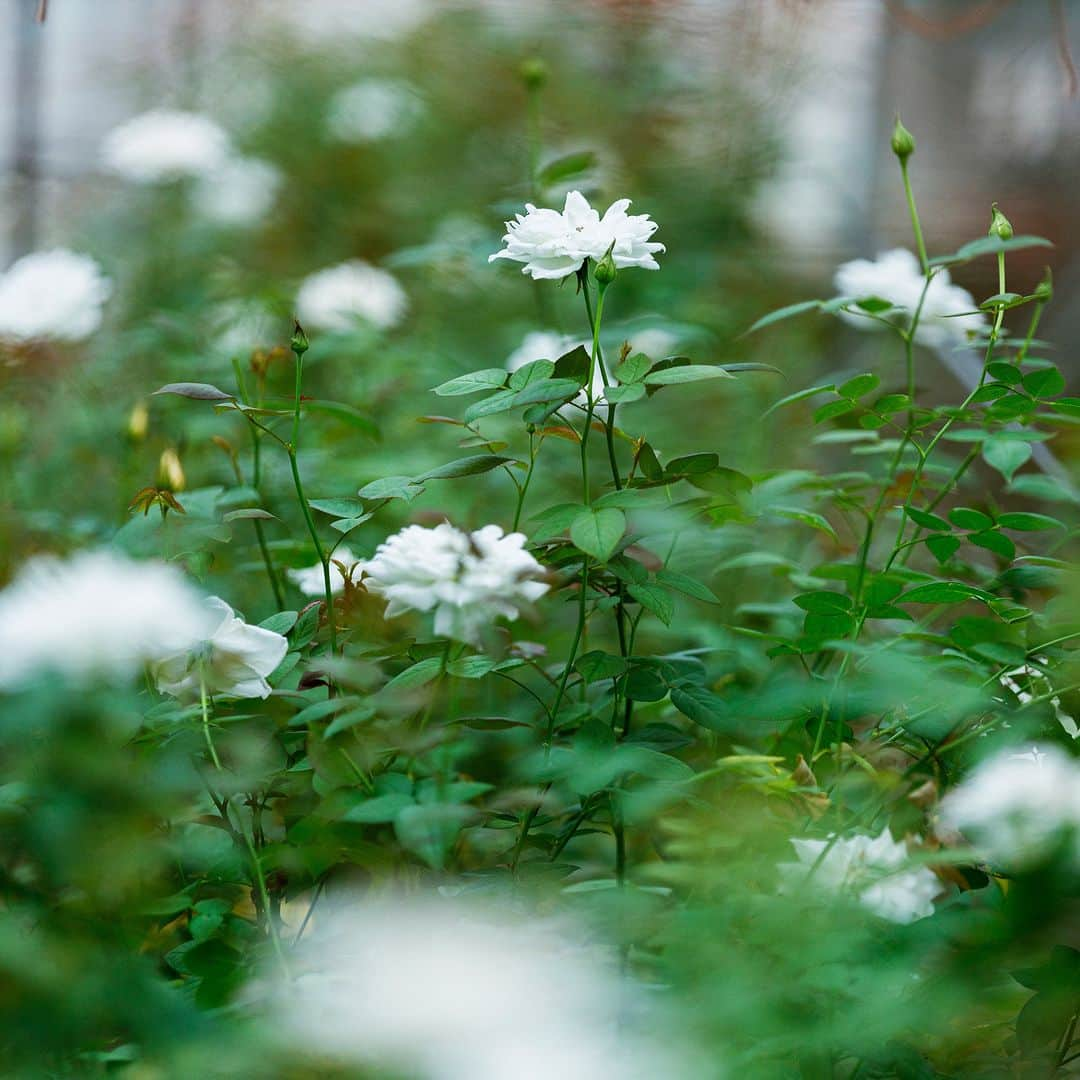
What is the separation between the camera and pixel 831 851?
0.70 metres

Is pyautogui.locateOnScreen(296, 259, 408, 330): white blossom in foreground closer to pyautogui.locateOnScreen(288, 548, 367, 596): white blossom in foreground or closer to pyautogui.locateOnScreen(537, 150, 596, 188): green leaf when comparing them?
pyautogui.locateOnScreen(537, 150, 596, 188): green leaf

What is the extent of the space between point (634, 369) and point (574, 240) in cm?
9

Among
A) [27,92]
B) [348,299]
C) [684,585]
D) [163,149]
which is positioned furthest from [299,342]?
[27,92]

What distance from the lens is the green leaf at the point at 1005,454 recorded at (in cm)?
78

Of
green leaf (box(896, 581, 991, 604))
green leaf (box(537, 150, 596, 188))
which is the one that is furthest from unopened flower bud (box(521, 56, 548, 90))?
green leaf (box(896, 581, 991, 604))

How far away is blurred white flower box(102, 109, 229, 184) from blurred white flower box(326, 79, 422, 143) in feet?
3.62

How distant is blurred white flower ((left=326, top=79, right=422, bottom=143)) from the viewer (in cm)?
266

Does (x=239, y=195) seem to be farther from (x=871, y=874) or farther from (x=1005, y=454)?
(x=871, y=874)

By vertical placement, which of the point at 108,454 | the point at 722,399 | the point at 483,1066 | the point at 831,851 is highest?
the point at 483,1066

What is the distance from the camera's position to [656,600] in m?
0.68

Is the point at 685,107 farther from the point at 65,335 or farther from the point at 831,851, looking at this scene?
the point at 831,851

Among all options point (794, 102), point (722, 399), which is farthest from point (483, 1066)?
point (794, 102)

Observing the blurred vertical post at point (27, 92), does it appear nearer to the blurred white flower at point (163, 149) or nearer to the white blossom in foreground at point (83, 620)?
the blurred white flower at point (163, 149)

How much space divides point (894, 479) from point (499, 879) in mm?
511
